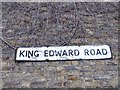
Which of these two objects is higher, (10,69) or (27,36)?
(27,36)

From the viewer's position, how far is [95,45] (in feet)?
22.3

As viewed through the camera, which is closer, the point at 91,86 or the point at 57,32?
the point at 91,86

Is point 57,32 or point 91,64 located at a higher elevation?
point 57,32

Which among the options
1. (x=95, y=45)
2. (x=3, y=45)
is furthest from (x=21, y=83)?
(x=95, y=45)

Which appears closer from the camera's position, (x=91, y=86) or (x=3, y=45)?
(x=91, y=86)

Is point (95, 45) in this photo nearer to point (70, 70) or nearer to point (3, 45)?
point (70, 70)

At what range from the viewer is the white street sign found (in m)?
6.68

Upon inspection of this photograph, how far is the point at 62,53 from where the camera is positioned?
6699 millimetres

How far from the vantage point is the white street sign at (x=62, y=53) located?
21.9 ft

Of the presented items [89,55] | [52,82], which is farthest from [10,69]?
[89,55]

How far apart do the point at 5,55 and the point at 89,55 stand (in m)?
1.31

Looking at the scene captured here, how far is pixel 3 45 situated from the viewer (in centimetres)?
685

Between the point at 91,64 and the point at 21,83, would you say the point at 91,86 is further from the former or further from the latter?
the point at 21,83

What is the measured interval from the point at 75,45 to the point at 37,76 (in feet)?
2.64
